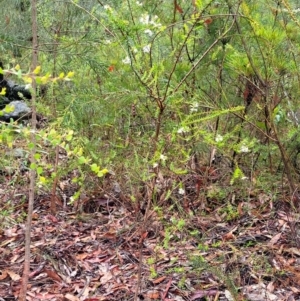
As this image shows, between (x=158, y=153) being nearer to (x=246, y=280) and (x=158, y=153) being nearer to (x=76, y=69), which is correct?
(x=246, y=280)

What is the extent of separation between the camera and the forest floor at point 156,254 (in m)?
3.05

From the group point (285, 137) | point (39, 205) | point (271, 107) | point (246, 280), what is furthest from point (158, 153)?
point (39, 205)

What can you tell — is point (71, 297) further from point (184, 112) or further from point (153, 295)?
point (184, 112)

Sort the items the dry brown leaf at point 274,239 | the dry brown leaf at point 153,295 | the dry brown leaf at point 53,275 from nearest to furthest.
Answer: the dry brown leaf at point 153,295 → the dry brown leaf at point 53,275 → the dry brown leaf at point 274,239

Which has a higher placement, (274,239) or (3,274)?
(274,239)

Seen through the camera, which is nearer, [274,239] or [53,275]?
[53,275]

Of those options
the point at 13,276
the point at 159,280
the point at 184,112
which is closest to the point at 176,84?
the point at 184,112

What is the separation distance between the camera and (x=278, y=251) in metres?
3.40

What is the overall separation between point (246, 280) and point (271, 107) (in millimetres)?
1383

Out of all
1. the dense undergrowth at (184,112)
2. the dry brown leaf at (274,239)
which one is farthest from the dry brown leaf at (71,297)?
the dry brown leaf at (274,239)

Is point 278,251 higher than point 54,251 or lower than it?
higher

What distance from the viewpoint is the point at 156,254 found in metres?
3.40

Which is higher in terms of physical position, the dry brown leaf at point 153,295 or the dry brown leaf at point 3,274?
the dry brown leaf at point 153,295

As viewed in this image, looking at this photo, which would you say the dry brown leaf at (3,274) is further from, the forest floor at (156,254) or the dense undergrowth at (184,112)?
the dense undergrowth at (184,112)
